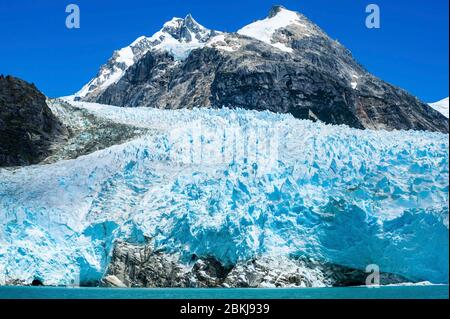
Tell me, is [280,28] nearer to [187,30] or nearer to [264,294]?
[187,30]

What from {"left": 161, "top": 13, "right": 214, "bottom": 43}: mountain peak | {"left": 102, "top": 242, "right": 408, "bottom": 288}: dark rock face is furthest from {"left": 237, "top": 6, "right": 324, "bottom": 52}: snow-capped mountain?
{"left": 102, "top": 242, "right": 408, "bottom": 288}: dark rock face

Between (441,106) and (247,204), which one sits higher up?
(441,106)

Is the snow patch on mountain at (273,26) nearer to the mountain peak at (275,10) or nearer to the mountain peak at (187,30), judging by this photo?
the mountain peak at (275,10)

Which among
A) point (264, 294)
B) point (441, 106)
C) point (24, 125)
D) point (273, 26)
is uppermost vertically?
point (273, 26)

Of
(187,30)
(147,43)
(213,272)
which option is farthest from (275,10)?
(213,272)

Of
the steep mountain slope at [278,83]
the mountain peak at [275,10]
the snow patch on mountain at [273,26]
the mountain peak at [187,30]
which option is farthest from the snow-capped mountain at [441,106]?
the mountain peak at [187,30]
